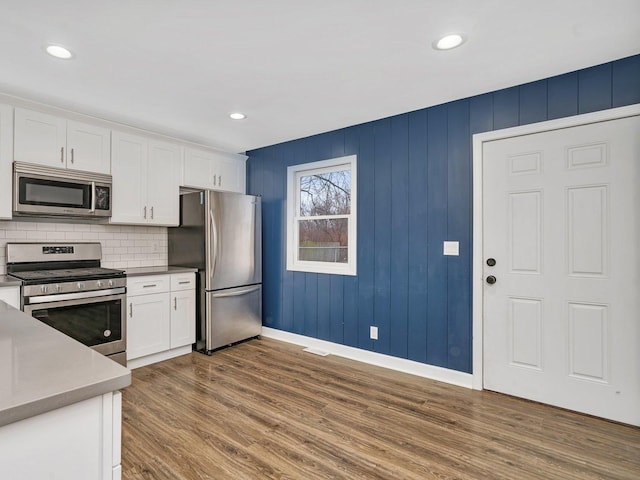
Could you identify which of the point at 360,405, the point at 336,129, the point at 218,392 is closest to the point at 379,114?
the point at 336,129

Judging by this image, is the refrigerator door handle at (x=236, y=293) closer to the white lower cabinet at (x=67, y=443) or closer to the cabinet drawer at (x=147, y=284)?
the cabinet drawer at (x=147, y=284)

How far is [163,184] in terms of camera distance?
381cm

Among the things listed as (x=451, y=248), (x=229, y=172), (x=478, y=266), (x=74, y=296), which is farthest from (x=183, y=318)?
(x=478, y=266)

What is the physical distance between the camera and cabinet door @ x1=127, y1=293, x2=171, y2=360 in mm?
3285

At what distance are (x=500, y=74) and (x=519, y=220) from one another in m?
1.07

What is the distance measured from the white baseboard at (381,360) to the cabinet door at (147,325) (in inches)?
50.6

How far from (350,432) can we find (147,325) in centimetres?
221

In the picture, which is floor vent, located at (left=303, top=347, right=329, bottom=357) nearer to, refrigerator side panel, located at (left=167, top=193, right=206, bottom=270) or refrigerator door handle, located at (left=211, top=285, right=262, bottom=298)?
refrigerator door handle, located at (left=211, top=285, right=262, bottom=298)

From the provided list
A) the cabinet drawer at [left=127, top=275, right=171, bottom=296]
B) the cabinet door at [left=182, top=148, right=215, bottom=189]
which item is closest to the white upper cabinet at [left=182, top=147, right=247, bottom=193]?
the cabinet door at [left=182, top=148, right=215, bottom=189]

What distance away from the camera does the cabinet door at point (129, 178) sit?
3.43 metres

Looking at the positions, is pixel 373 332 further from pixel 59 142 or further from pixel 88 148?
pixel 59 142

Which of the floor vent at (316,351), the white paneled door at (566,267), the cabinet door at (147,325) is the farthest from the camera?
the floor vent at (316,351)

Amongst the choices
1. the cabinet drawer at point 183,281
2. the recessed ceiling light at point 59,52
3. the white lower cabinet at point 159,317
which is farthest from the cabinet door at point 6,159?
the cabinet drawer at point 183,281

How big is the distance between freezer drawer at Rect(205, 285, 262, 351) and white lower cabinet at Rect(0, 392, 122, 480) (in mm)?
2977
